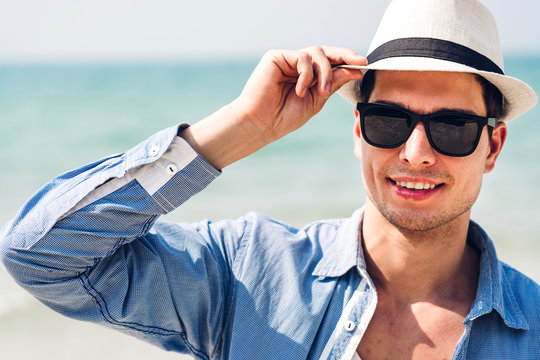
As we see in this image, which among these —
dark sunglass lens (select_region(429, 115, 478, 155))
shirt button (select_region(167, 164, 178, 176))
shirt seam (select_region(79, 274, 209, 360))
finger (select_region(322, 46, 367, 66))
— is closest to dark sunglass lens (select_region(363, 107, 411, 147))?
dark sunglass lens (select_region(429, 115, 478, 155))

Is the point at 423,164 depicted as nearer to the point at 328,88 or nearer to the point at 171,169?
the point at 328,88

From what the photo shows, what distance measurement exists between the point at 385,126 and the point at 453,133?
0.84ft

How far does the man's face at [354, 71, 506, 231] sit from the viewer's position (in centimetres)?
251

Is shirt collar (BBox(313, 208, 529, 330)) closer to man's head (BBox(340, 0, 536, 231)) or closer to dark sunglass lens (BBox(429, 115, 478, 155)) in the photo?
man's head (BBox(340, 0, 536, 231))

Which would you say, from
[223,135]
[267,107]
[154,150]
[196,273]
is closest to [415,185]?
[267,107]

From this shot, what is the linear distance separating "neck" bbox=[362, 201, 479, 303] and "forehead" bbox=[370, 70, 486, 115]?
1.66 ft

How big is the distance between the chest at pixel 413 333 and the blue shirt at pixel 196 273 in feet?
0.37

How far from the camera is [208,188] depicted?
34.2ft

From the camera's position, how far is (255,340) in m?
2.48

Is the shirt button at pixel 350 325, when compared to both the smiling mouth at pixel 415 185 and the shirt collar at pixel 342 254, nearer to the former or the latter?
the shirt collar at pixel 342 254

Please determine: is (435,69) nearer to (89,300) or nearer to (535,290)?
(535,290)

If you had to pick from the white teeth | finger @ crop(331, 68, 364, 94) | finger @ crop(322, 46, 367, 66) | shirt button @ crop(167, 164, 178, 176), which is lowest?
shirt button @ crop(167, 164, 178, 176)

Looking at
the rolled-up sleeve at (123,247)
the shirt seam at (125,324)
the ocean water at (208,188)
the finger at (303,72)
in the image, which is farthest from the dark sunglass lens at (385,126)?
the ocean water at (208,188)

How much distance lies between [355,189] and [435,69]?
28.0 ft
